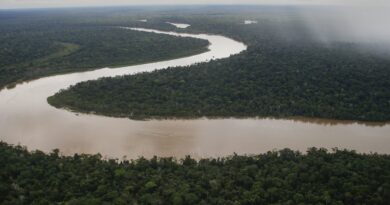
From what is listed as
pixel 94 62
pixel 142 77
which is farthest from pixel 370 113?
pixel 94 62

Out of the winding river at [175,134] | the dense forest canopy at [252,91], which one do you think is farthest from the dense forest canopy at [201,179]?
the dense forest canopy at [252,91]

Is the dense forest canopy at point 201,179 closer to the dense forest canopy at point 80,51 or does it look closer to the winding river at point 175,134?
the winding river at point 175,134

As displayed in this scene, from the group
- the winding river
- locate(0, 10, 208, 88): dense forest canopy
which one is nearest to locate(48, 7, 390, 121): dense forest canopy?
the winding river

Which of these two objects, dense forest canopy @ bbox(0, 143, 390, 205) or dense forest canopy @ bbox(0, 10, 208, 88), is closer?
dense forest canopy @ bbox(0, 143, 390, 205)

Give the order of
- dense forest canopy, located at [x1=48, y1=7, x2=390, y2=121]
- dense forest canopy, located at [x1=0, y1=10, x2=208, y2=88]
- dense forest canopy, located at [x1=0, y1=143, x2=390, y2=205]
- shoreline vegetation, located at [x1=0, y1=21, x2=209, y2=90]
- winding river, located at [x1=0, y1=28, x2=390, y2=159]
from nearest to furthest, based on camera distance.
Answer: dense forest canopy, located at [x1=0, y1=143, x2=390, y2=205], winding river, located at [x1=0, y1=28, x2=390, y2=159], dense forest canopy, located at [x1=48, y1=7, x2=390, y2=121], shoreline vegetation, located at [x1=0, y1=21, x2=209, y2=90], dense forest canopy, located at [x1=0, y1=10, x2=208, y2=88]

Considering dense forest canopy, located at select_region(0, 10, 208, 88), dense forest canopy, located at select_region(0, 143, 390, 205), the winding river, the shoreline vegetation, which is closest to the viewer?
dense forest canopy, located at select_region(0, 143, 390, 205)

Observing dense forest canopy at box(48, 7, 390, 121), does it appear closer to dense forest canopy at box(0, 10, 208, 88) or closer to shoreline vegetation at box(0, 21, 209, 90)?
shoreline vegetation at box(0, 21, 209, 90)
